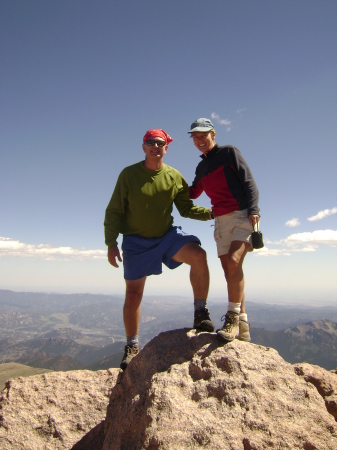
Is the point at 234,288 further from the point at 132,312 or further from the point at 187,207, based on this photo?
the point at 187,207

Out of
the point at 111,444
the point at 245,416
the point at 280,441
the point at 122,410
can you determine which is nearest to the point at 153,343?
the point at 122,410

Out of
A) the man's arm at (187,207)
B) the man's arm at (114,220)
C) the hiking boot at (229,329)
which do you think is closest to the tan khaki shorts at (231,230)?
the man's arm at (187,207)

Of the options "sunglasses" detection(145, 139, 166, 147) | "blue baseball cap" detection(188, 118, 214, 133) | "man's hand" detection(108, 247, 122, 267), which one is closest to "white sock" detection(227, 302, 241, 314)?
"man's hand" detection(108, 247, 122, 267)

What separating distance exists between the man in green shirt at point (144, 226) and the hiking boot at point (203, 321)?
41 centimetres

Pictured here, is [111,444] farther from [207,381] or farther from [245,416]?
[245,416]

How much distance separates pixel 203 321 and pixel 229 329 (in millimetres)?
728

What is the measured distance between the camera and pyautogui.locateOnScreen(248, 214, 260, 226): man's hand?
18.4 ft

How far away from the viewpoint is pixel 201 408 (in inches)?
153

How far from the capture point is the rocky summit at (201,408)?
358cm

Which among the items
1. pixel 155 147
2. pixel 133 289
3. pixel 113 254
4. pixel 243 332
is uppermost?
pixel 155 147

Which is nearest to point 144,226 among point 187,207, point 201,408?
point 187,207

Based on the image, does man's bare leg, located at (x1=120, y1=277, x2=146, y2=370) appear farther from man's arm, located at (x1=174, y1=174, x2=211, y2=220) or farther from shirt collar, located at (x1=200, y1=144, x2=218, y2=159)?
shirt collar, located at (x1=200, y1=144, x2=218, y2=159)

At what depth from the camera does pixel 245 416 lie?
12.4 ft

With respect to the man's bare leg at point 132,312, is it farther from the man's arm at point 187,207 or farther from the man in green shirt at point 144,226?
the man's arm at point 187,207
